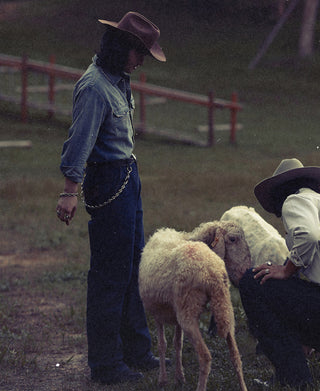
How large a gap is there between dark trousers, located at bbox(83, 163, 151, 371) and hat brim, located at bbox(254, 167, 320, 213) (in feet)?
2.61

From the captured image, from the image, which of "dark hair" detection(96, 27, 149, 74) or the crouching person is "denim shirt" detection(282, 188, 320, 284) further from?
"dark hair" detection(96, 27, 149, 74)

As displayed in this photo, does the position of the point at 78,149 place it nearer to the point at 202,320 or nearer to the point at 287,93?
the point at 202,320

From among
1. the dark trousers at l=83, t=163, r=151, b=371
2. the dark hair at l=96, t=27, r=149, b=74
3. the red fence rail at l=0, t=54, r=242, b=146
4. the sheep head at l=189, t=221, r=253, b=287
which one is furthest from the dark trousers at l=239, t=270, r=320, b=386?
the red fence rail at l=0, t=54, r=242, b=146

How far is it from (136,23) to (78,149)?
847mm

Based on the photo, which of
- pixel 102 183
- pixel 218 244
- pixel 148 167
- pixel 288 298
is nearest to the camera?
pixel 288 298

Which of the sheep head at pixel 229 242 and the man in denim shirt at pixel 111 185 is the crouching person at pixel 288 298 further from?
the man in denim shirt at pixel 111 185

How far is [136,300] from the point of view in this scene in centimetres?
500

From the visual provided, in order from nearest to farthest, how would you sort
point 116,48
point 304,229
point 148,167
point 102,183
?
point 304,229
point 116,48
point 102,183
point 148,167

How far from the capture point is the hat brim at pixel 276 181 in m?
4.32

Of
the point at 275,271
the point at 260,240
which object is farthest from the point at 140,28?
the point at 260,240

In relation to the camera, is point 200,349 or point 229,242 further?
point 229,242

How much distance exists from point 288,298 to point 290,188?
638mm

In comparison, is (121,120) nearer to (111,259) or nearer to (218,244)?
(111,259)

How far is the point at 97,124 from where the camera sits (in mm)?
4430
